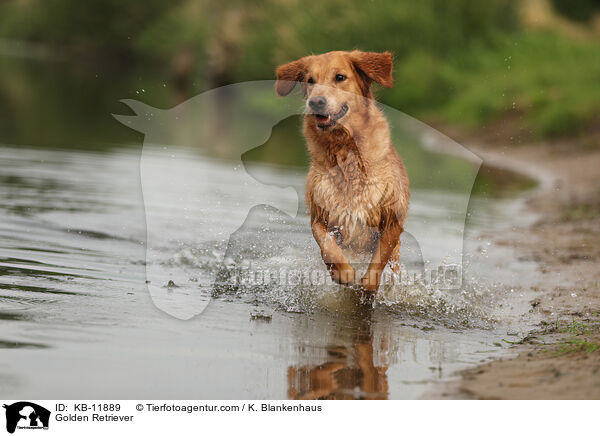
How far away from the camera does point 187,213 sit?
27.0 feet

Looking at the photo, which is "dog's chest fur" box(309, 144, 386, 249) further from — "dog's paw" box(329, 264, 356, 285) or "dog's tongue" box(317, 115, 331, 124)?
"dog's paw" box(329, 264, 356, 285)

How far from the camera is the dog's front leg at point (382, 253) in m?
5.30

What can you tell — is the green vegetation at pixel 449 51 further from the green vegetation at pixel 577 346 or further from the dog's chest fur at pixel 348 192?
the green vegetation at pixel 577 346

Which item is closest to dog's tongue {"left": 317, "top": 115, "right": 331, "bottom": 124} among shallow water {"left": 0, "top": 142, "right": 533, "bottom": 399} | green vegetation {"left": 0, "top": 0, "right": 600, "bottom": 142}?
shallow water {"left": 0, "top": 142, "right": 533, "bottom": 399}

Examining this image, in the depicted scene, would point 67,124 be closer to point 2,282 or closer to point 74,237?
point 74,237

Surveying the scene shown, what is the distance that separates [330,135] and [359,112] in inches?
9.4

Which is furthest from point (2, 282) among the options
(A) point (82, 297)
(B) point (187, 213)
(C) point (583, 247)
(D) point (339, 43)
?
(D) point (339, 43)

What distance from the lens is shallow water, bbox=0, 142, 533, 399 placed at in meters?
3.63

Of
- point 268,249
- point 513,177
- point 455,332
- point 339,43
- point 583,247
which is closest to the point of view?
point 455,332
